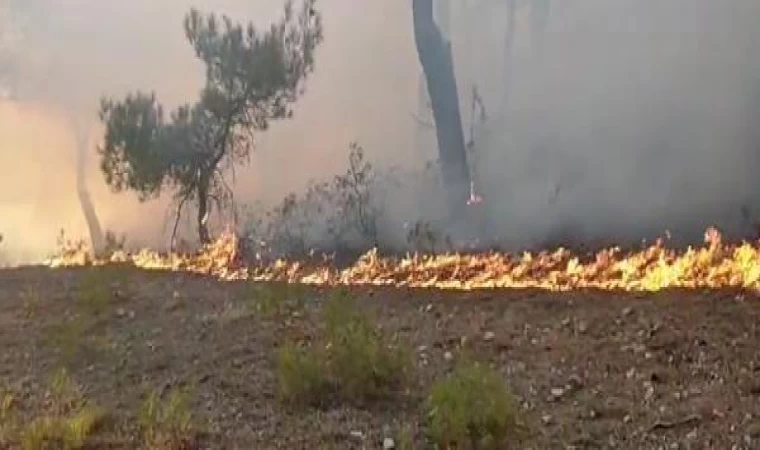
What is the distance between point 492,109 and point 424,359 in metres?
14.4

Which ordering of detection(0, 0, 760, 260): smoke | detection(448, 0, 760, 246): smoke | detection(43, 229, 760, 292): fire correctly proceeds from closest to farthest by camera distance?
detection(43, 229, 760, 292): fire
detection(448, 0, 760, 246): smoke
detection(0, 0, 760, 260): smoke

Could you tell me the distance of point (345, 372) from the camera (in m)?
6.12

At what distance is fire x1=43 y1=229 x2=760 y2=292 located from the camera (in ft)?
27.9

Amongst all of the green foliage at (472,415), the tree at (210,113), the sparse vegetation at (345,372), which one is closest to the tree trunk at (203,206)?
the tree at (210,113)

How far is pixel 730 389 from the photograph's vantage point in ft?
18.7

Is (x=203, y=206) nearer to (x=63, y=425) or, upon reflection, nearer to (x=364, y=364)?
(x=364, y=364)

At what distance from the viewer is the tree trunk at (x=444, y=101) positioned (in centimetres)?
1447

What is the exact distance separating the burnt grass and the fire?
64 centimetres

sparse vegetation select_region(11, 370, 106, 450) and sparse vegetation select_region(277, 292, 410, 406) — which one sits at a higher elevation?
sparse vegetation select_region(277, 292, 410, 406)

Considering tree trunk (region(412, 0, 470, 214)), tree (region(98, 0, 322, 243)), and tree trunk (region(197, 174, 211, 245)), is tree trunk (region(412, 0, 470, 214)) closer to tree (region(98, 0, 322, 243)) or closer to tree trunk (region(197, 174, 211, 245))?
tree (region(98, 0, 322, 243))

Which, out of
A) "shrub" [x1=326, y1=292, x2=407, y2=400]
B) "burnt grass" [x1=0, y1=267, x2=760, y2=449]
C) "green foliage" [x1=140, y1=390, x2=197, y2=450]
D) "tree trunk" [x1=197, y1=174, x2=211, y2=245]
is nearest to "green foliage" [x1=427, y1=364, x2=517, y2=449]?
"burnt grass" [x1=0, y1=267, x2=760, y2=449]

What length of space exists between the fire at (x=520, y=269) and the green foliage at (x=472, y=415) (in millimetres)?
2771

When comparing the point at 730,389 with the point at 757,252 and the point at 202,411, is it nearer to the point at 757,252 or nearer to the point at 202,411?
the point at 202,411

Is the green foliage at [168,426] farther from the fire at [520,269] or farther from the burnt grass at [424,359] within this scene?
the fire at [520,269]
